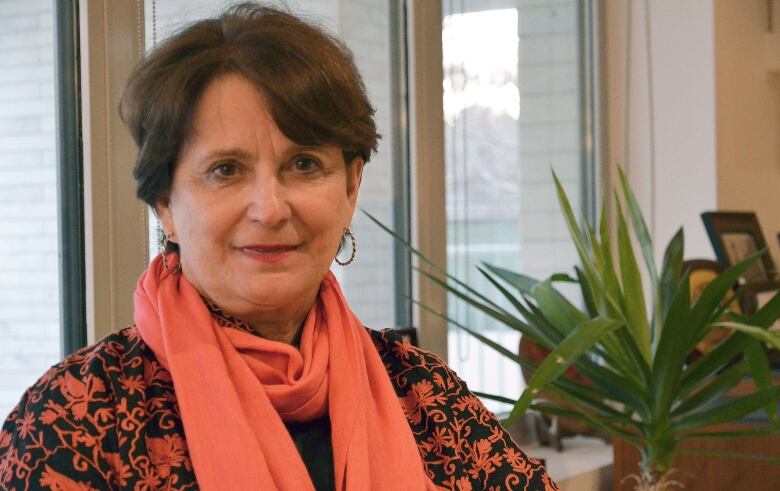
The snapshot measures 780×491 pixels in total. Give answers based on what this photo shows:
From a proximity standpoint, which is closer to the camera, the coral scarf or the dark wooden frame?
the coral scarf

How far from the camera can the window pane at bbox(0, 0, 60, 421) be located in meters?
1.93

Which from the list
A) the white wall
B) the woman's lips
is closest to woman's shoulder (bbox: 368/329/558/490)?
the woman's lips

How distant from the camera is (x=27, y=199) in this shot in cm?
196

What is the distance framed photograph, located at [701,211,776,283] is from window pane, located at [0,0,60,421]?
80.8 inches

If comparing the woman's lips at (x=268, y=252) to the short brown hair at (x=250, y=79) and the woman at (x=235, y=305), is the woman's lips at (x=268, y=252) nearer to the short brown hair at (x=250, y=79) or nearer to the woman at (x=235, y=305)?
the woman at (x=235, y=305)

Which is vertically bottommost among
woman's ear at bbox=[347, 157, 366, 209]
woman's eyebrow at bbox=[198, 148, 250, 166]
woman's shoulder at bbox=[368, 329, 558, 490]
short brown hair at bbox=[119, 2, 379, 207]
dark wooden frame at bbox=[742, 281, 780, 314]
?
woman's shoulder at bbox=[368, 329, 558, 490]

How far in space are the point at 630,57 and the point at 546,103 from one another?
41 centimetres

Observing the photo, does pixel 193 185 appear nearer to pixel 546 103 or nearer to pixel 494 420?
pixel 494 420

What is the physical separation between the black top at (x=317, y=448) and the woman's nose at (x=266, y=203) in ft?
0.91

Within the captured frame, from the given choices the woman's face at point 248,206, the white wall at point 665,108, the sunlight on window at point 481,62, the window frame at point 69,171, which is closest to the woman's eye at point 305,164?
the woman's face at point 248,206

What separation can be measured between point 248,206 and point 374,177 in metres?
1.61

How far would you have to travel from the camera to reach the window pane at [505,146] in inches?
125

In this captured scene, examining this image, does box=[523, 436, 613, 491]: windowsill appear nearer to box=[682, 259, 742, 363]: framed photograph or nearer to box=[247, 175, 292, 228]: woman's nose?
box=[682, 259, 742, 363]: framed photograph

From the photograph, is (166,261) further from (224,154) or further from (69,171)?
(69,171)
